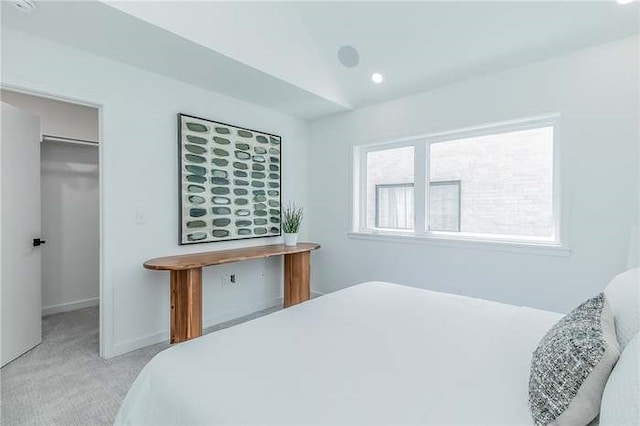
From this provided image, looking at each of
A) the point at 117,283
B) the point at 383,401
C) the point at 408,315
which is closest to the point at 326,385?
the point at 383,401

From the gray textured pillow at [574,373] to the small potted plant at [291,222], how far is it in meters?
2.96

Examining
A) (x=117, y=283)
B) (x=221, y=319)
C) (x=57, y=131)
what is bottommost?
(x=221, y=319)

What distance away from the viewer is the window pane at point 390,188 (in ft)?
11.9

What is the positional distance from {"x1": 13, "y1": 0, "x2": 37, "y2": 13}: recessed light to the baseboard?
3055 millimetres

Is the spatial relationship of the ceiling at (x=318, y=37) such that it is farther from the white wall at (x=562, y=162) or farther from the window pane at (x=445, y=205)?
the window pane at (x=445, y=205)

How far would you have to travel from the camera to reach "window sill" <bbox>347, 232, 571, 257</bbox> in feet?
8.61

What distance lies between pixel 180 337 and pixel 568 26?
3.76m

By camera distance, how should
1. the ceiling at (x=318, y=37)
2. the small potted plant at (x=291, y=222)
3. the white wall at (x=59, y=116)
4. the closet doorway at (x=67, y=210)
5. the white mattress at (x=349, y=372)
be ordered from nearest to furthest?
the white mattress at (x=349, y=372) → the ceiling at (x=318, y=37) → the white wall at (x=59, y=116) → the closet doorway at (x=67, y=210) → the small potted plant at (x=291, y=222)

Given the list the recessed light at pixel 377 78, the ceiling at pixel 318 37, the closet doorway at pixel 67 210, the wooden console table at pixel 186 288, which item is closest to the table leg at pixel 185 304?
the wooden console table at pixel 186 288

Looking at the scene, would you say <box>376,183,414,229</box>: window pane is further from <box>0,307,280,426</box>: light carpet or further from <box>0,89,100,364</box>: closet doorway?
<box>0,89,100,364</box>: closet doorway

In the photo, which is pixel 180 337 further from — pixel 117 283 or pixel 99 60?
pixel 99 60

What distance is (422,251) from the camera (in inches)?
133

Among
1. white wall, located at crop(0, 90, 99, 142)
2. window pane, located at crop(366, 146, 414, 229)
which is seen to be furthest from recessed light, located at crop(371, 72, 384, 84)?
white wall, located at crop(0, 90, 99, 142)

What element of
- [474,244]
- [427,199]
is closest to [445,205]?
[427,199]
